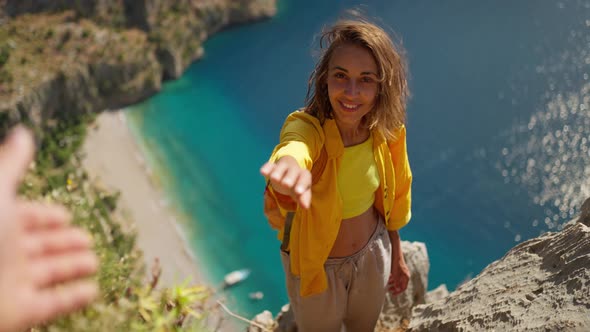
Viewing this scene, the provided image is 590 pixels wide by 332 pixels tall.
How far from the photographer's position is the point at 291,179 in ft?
6.81

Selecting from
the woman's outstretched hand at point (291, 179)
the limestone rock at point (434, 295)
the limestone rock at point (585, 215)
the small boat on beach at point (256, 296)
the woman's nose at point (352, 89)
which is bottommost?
the small boat on beach at point (256, 296)

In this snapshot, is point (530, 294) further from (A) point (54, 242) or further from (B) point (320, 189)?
(A) point (54, 242)

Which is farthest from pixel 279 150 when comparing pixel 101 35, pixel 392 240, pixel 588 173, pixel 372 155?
pixel 101 35

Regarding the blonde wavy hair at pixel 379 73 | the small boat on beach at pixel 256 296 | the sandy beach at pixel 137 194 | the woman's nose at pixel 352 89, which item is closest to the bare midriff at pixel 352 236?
the blonde wavy hair at pixel 379 73

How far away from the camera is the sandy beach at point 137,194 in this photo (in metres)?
16.7

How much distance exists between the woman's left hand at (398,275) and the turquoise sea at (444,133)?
8.62 m

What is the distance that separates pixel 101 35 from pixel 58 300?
25.6 meters

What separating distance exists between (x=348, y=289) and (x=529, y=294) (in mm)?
1267

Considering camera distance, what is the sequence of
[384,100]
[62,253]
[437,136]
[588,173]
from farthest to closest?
1. [437,136]
2. [588,173]
3. [384,100]
4. [62,253]

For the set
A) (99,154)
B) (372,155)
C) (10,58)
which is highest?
(10,58)

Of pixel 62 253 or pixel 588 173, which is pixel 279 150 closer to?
pixel 62 253

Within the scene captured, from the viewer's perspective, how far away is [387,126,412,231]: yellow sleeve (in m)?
3.19

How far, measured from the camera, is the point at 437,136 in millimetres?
17594

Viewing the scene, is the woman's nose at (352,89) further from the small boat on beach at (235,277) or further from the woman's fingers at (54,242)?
the small boat on beach at (235,277)
